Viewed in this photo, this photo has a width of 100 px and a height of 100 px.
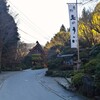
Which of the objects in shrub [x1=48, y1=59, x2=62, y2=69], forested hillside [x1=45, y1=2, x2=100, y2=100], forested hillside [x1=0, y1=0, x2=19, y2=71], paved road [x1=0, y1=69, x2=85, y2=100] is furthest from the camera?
forested hillside [x1=0, y1=0, x2=19, y2=71]

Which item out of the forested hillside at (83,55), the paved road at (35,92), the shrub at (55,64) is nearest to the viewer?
the paved road at (35,92)

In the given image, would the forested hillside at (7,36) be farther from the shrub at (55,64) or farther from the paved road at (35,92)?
the paved road at (35,92)

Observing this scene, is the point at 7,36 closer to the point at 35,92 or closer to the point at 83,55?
the point at 83,55

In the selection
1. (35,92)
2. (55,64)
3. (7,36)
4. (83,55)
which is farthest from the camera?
(7,36)

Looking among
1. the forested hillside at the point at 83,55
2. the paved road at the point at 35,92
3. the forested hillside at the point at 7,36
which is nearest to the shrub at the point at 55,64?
the forested hillside at the point at 83,55

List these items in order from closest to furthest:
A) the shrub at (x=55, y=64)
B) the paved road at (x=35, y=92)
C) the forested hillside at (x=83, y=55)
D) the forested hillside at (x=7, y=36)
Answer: the paved road at (x=35, y=92) < the forested hillside at (x=83, y=55) < the shrub at (x=55, y=64) < the forested hillside at (x=7, y=36)

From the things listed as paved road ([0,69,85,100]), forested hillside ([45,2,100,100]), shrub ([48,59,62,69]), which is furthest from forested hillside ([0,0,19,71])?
paved road ([0,69,85,100])

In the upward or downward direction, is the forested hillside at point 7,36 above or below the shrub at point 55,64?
above

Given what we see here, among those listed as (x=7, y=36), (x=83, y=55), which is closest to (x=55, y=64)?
(x=83, y=55)

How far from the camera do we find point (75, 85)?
24.0m

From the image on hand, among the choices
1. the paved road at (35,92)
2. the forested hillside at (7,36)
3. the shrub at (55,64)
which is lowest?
the paved road at (35,92)

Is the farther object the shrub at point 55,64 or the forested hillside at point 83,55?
the shrub at point 55,64

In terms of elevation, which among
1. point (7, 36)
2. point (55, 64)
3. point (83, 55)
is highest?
point (7, 36)

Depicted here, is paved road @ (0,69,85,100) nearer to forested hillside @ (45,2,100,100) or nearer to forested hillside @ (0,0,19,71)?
forested hillside @ (45,2,100,100)
